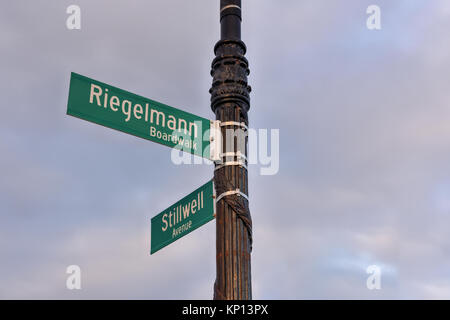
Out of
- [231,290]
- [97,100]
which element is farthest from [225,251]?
[97,100]

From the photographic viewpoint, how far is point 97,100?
6.62m

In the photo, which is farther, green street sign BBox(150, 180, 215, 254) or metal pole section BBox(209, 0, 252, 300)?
green street sign BBox(150, 180, 215, 254)

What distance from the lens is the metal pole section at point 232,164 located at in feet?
21.4

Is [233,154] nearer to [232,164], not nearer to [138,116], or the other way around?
[232,164]

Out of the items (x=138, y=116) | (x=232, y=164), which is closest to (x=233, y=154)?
(x=232, y=164)

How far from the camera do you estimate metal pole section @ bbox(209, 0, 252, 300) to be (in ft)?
21.4

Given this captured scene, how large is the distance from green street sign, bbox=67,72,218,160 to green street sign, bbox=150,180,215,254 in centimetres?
40

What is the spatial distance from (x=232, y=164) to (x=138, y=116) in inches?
40.1

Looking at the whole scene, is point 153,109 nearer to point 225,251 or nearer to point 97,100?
point 97,100

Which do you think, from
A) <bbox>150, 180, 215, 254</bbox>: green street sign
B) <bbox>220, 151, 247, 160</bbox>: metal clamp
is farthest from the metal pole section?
<bbox>150, 180, 215, 254</bbox>: green street sign

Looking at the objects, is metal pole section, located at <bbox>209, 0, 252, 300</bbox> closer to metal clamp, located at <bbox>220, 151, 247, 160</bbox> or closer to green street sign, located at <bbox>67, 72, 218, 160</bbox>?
metal clamp, located at <bbox>220, 151, 247, 160</bbox>

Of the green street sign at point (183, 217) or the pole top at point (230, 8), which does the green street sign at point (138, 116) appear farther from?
the pole top at point (230, 8)

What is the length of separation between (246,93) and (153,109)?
1021 millimetres

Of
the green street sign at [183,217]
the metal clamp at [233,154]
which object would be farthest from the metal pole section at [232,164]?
the green street sign at [183,217]
